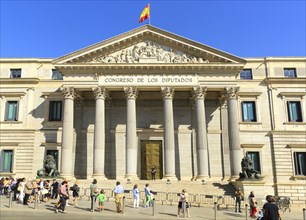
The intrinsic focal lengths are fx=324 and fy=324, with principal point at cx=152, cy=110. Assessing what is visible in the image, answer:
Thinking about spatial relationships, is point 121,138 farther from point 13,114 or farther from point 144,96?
point 13,114

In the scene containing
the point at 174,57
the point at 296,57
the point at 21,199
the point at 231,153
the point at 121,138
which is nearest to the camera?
the point at 21,199

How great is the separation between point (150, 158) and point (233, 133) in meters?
9.85

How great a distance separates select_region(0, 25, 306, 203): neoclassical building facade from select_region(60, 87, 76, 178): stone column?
10cm

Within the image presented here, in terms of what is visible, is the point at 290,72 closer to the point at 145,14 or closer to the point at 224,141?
the point at 224,141

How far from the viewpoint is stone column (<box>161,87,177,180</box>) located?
31.7 metres

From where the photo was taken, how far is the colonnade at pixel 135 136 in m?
31.8

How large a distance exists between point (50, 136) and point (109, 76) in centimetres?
1038

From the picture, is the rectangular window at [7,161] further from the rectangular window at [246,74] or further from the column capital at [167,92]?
the rectangular window at [246,74]

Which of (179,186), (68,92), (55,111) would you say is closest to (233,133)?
(179,186)

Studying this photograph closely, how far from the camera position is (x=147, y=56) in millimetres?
34719

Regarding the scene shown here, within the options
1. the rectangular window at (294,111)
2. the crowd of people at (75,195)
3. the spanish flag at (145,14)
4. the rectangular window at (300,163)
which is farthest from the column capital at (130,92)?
the rectangular window at (300,163)

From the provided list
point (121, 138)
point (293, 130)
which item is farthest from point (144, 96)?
point (293, 130)

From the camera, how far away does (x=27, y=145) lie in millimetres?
37531

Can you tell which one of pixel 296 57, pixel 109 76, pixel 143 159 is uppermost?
pixel 296 57
